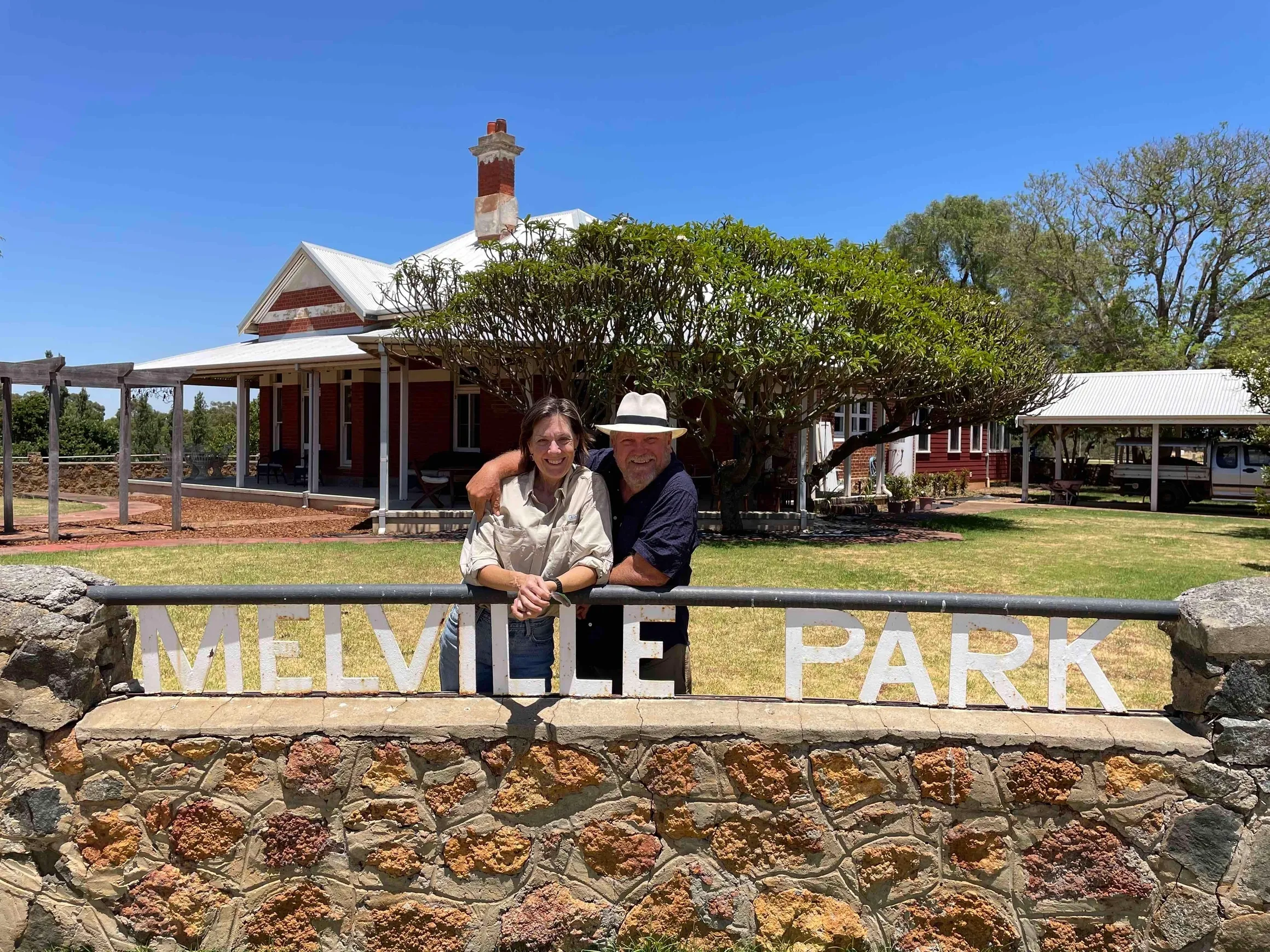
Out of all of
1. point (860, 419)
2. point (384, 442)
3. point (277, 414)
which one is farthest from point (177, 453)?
point (860, 419)

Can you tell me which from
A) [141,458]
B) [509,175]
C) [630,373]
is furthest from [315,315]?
[630,373]

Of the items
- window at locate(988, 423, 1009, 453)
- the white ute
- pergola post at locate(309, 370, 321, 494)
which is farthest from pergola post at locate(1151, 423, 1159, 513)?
pergola post at locate(309, 370, 321, 494)

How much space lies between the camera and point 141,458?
1018 inches

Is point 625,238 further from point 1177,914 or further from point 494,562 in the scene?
point 1177,914

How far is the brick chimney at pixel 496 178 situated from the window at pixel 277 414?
659cm

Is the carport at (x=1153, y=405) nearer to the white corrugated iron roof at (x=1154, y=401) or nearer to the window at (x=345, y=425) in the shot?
the white corrugated iron roof at (x=1154, y=401)

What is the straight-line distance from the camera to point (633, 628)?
9.49 ft

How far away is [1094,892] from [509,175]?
63.8 feet

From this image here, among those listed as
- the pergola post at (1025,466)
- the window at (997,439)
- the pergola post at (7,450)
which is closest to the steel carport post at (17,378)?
the pergola post at (7,450)

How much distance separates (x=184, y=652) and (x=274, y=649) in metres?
0.32

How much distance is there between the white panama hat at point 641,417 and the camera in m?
2.85

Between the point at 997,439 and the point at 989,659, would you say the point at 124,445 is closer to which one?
the point at 989,659

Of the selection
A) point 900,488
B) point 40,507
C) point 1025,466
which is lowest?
point 40,507

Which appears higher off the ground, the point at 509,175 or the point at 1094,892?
the point at 509,175
